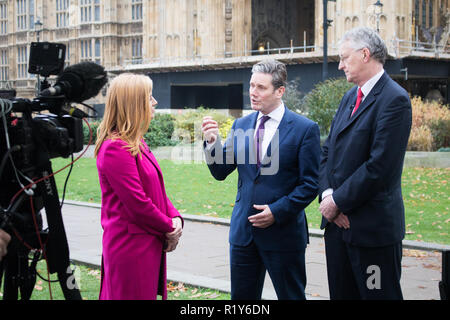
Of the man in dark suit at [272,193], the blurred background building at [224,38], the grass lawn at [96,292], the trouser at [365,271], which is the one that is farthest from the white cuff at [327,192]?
the blurred background building at [224,38]

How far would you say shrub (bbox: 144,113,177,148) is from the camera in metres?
25.6

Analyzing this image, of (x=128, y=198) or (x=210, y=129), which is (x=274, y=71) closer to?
(x=210, y=129)

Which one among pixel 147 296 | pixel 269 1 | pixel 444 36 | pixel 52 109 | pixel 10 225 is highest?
pixel 269 1

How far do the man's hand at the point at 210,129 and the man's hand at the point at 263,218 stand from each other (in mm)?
581

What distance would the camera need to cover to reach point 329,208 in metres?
4.05

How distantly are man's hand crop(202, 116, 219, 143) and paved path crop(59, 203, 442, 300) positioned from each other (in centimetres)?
220

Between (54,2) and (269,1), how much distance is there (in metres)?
24.7

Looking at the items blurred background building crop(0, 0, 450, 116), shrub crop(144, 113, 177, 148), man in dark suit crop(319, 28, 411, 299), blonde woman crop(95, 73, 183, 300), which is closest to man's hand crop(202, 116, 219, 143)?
blonde woman crop(95, 73, 183, 300)

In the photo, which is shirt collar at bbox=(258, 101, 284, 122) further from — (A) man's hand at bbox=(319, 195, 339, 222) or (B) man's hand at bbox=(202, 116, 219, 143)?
(A) man's hand at bbox=(319, 195, 339, 222)

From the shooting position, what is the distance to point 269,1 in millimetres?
44344

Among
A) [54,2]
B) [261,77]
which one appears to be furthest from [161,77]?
[261,77]

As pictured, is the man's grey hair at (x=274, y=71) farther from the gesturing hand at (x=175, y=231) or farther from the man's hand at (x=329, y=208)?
the gesturing hand at (x=175, y=231)

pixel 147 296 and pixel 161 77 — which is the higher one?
pixel 161 77
